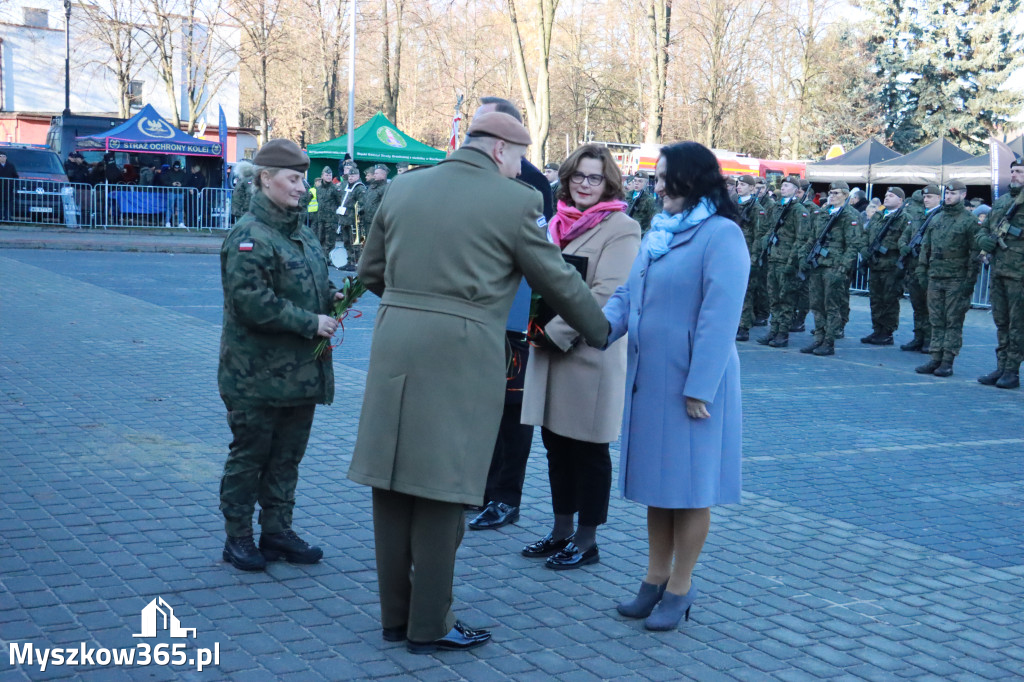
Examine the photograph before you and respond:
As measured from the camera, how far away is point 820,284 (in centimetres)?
1330

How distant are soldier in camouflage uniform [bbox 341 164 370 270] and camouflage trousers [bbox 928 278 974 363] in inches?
405

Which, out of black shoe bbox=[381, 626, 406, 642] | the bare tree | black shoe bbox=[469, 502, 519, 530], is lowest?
black shoe bbox=[381, 626, 406, 642]

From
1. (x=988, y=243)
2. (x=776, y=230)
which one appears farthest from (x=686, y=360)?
(x=776, y=230)

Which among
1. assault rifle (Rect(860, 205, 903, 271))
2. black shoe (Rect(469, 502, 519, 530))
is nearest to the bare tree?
assault rifle (Rect(860, 205, 903, 271))

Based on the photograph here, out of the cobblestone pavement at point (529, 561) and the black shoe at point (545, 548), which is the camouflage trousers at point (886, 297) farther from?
the black shoe at point (545, 548)

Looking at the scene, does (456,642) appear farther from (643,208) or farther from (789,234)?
(643,208)

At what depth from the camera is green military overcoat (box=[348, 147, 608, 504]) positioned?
3.74m

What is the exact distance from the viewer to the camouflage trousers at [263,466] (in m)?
4.76

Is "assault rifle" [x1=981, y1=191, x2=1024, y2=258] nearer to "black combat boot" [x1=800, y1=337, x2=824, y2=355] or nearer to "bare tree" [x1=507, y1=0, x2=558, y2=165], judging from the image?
"black combat boot" [x1=800, y1=337, x2=824, y2=355]

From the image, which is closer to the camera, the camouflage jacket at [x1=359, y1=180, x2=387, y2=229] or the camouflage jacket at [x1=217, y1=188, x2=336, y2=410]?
the camouflage jacket at [x1=217, y1=188, x2=336, y2=410]

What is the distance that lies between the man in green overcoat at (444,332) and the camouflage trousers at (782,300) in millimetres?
9982

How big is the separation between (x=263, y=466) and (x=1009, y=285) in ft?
29.4

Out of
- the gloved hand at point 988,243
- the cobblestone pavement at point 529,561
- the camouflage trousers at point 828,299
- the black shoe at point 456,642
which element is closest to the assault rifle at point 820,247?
the camouflage trousers at point 828,299

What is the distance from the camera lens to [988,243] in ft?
37.5
